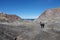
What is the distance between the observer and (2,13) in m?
78.9

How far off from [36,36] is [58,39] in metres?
3.15

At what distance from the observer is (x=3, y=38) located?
18484 millimetres

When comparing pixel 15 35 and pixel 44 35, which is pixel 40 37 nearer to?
pixel 44 35

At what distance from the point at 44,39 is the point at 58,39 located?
6.25 ft

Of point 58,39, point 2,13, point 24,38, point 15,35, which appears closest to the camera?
point 58,39

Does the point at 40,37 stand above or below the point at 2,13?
below

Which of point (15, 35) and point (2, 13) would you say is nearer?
point (15, 35)

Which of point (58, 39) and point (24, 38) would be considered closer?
point (58, 39)

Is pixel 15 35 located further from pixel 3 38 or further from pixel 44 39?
pixel 44 39

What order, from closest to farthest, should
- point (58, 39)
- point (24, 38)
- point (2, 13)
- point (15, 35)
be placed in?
1. point (58, 39)
2. point (24, 38)
3. point (15, 35)
4. point (2, 13)

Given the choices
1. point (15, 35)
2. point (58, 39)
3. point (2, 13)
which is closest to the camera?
point (58, 39)

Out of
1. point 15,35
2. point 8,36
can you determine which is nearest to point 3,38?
point 8,36

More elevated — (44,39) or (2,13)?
(2,13)

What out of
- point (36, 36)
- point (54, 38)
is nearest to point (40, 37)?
point (36, 36)
